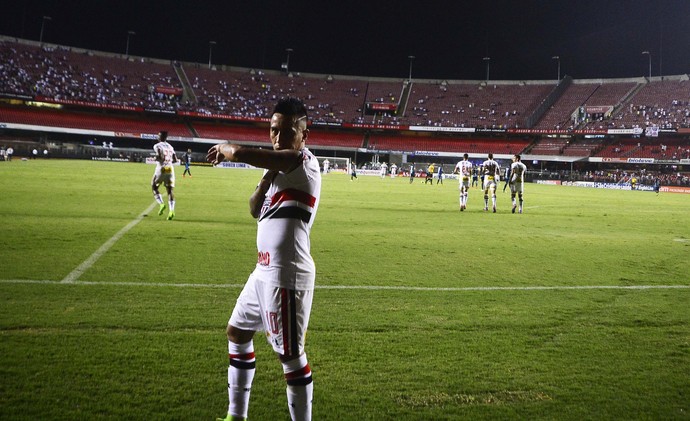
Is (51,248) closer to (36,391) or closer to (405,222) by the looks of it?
(36,391)

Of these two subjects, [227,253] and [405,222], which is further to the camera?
[405,222]

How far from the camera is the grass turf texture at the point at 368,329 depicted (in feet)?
13.0

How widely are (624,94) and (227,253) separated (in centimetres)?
8322

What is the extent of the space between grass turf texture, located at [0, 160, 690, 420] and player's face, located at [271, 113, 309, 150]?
189cm

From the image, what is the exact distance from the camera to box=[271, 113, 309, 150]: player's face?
3.40 m

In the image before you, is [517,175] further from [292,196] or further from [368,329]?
[292,196]

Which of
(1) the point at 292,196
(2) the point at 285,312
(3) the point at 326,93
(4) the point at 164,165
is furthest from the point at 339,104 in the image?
(2) the point at 285,312

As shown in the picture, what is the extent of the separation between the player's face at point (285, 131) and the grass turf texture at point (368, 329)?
74.5 inches

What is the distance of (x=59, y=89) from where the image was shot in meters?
74.3

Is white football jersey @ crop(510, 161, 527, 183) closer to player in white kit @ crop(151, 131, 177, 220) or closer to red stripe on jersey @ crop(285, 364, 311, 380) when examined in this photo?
player in white kit @ crop(151, 131, 177, 220)

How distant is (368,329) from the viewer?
5625 mm

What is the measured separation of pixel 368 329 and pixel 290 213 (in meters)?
2.69

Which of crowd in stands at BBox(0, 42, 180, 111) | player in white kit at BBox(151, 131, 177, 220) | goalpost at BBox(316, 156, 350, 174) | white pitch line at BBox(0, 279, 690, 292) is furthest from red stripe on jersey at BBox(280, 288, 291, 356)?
crowd in stands at BBox(0, 42, 180, 111)

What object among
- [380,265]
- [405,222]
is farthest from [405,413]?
[405,222]
